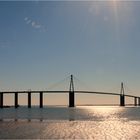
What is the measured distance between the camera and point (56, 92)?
164750mm

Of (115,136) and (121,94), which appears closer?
(115,136)

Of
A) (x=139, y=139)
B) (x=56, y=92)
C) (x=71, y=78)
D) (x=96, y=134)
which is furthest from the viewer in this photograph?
(x=71, y=78)

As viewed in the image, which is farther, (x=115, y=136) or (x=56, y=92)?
(x=56, y=92)

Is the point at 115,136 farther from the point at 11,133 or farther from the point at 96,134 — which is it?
the point at 11,133

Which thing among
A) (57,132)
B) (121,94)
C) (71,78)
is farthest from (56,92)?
(57,132)

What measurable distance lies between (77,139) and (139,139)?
4.63m

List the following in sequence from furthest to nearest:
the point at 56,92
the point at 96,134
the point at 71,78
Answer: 1. the point at 71,78
2. the point at 56,92
3. the point at 96,134

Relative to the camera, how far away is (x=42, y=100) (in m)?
174

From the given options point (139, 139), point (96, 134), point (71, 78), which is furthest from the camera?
point (71, 78)

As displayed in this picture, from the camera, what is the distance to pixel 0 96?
6718 inches

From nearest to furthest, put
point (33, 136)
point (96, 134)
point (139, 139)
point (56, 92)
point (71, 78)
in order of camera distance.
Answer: point (139, 139) → point (33, 136) → point (96, 134) → point (56, 92) → point (71, 78)

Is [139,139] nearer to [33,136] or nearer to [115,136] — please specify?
[115,136]

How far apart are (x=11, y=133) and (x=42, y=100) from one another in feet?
445

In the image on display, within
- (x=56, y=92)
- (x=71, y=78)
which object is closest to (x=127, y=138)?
(x=56, y=92)
